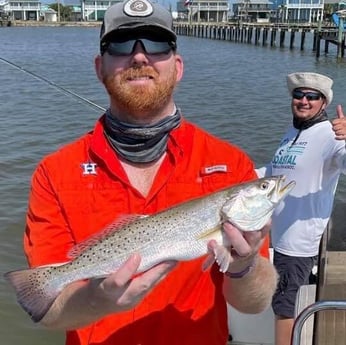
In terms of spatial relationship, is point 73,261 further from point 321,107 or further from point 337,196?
point 337,196

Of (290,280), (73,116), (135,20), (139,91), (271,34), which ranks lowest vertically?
(271,34)

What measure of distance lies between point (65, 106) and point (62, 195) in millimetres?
20348

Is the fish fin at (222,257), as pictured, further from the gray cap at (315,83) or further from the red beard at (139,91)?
the gray cap at (315,83)

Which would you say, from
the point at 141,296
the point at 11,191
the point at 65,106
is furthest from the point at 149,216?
the point at 65,106

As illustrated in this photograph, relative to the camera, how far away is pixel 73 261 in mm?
2555

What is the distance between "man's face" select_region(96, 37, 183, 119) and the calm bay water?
2.84 metres

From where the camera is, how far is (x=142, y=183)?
9.07 feet

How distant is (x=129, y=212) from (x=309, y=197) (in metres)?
2.75

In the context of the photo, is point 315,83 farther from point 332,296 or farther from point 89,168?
point 89,168

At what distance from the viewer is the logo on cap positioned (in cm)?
280

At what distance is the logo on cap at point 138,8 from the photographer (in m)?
2.80

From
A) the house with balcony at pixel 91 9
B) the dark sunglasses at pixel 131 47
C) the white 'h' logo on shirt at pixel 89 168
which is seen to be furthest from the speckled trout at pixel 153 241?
the house with balcony at pixel 91 9

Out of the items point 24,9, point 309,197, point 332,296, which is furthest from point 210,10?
point 332,296

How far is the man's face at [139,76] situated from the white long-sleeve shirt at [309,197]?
262 centimetres
